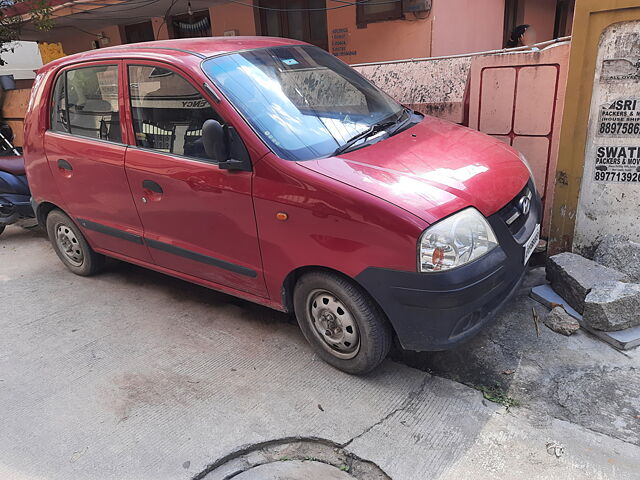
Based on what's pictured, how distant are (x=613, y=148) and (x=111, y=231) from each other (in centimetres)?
378

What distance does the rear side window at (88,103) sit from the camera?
3.56 m

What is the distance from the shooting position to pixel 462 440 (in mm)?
2432

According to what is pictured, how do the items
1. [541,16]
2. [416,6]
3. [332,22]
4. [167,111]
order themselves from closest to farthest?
[167,111] → [416,6] → [332,22] → [541,16]

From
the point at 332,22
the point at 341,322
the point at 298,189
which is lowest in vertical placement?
the point at 341,322

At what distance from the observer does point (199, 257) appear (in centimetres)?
331

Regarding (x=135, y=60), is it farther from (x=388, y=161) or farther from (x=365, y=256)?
(x=365, y=256)

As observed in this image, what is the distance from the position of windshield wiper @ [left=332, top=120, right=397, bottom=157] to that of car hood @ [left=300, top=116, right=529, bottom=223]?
6cm

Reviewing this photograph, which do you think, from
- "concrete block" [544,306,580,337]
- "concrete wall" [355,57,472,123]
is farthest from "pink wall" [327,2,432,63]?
"concrete block" [544,306,580,337]

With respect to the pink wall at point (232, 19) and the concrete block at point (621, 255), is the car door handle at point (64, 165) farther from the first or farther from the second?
the pink wall at point (232, 19)

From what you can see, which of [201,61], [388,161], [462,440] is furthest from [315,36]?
[462,440]

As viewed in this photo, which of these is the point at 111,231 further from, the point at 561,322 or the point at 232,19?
the point at 232,19

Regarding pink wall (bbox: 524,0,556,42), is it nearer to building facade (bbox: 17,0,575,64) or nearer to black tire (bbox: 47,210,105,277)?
building facade (bbox: 17,0,575,64)

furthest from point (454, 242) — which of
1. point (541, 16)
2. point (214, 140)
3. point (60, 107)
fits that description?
point (541, 16)

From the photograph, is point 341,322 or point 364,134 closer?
point 341,322
